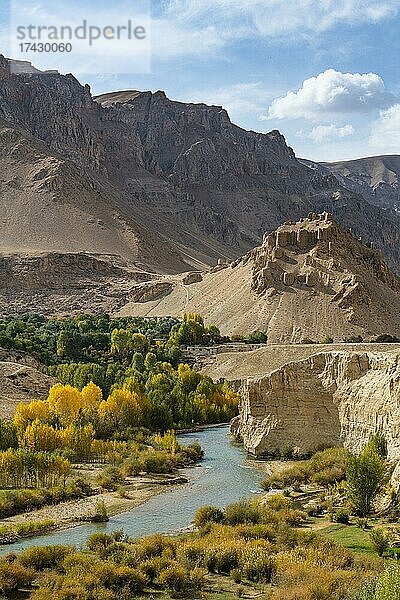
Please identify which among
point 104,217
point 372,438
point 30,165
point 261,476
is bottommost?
point 261,476

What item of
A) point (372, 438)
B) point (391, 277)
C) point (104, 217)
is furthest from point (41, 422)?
point (104, 217)

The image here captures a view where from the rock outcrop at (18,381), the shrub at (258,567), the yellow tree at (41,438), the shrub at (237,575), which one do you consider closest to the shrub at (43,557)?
the shrub at (237,575)

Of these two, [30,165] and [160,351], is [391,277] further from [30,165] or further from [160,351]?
[30,165]

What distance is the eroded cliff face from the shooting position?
42406 mm

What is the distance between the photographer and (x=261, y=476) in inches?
1754

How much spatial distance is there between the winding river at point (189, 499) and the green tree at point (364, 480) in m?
6.90

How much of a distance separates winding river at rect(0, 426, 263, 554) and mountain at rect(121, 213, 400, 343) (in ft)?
125

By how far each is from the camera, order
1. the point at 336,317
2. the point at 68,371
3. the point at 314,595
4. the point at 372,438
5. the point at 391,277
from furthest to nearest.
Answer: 1. the point at 391,277
2. the point at 336,317
3. the point at 68,371
4. the point at 372,438
5. the point at 314,595

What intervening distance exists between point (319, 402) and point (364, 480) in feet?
44.6

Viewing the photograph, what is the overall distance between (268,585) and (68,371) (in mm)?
49472

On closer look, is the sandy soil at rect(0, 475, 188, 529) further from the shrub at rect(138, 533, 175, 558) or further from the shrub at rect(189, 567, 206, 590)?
the shrub at rect(189, 567, 206, 590)

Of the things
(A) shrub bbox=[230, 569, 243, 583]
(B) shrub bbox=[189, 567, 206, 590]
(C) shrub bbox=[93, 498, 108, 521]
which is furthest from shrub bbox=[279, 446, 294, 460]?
(B) shrub bbox=[189, 567, 206, 590]

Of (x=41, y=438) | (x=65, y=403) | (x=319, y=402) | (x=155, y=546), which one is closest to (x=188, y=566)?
(x=155, y=546)

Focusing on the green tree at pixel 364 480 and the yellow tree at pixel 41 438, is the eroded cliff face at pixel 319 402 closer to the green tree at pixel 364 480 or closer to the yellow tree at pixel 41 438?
the green tree at pixel 364 480
